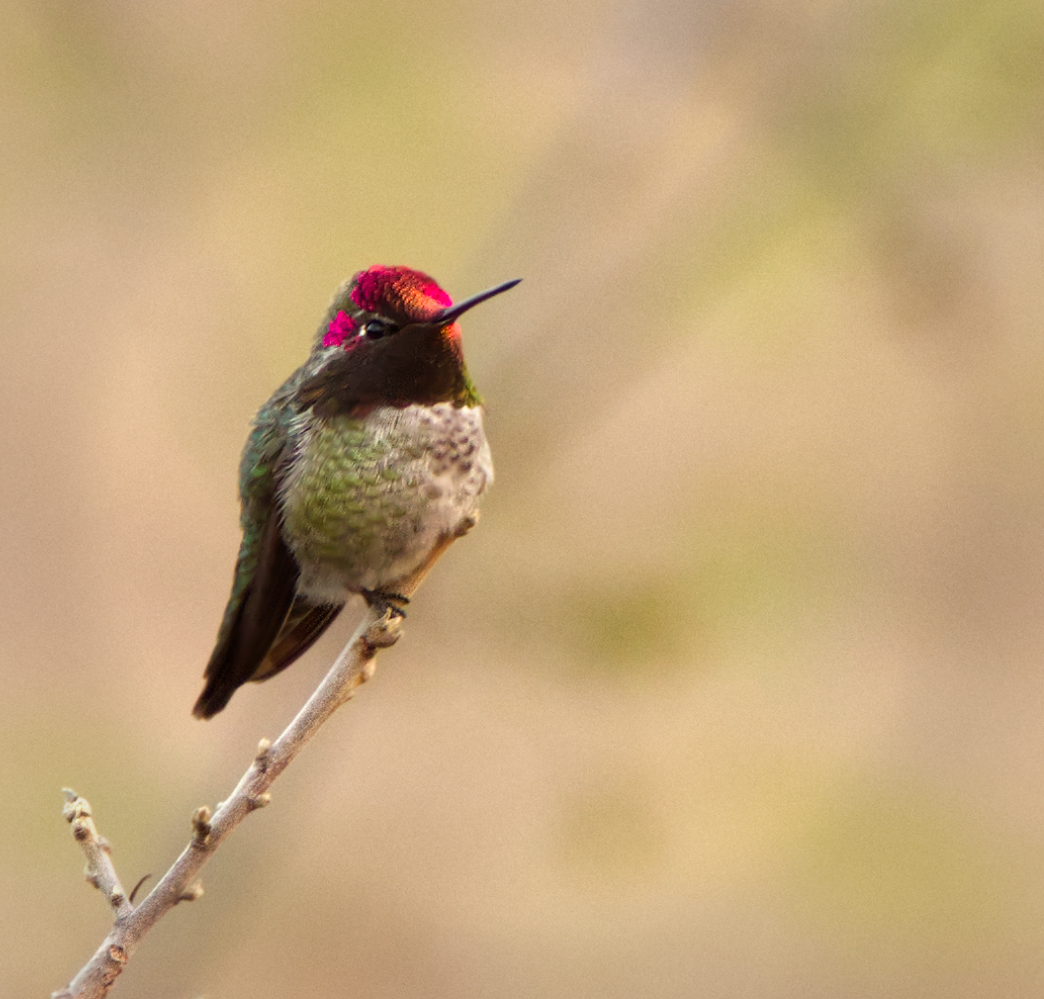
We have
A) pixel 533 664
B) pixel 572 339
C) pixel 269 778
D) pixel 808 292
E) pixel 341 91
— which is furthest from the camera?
pixel 808 292

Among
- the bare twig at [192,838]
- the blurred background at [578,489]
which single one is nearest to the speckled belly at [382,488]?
the blurred background at [578,489]

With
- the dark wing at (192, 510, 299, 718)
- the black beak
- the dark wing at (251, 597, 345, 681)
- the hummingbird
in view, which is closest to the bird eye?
the hummingbird

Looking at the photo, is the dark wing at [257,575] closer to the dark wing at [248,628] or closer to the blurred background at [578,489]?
the dark wing at [248,628]

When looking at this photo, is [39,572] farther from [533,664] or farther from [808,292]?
[808,292]

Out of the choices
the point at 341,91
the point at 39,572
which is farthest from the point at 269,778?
the point at 39,572

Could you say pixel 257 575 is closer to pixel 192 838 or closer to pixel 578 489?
pixel 192 838

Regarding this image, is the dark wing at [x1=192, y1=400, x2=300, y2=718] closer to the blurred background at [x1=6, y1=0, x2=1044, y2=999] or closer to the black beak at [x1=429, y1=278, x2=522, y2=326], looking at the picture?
the blurred background at [x1=6, y1=0, x2=1044, y2=999]
